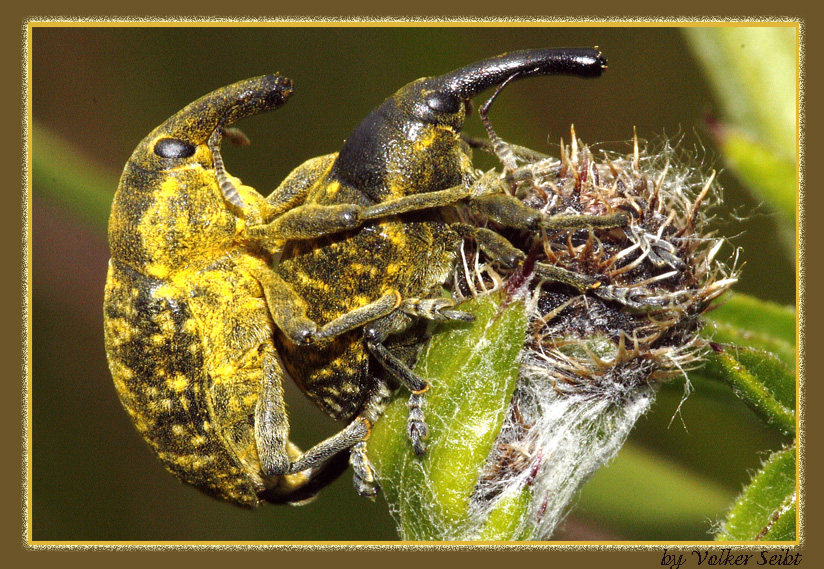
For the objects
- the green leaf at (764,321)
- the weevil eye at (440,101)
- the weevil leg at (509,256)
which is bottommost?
the green leaf at (764,321)

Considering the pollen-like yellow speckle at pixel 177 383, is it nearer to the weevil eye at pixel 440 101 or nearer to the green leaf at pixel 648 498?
the weevil eye at pixel 440 101

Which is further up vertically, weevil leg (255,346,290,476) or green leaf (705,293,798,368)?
green leaf (705,293,798,368)

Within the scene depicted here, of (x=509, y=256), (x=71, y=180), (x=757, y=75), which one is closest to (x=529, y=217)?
(x=509, y=256)

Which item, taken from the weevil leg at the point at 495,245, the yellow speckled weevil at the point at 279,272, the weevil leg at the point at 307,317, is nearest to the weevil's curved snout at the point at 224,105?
the yellow speckled weevil at the point at 279,272

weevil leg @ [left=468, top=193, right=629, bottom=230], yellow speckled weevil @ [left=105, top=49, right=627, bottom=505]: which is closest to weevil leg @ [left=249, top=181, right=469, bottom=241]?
yellow speckled weevil @ [left=105, top=49, right=627, bottom=505]

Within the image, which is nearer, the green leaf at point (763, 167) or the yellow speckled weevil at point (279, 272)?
the green leaf at point (763, 167)

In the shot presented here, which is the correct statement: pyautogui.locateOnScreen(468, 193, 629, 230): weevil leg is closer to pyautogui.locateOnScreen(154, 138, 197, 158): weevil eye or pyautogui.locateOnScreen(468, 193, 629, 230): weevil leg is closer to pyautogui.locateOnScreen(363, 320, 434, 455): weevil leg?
pyautogui.locateOnScreen(363, 320, 434, 455): weevil leg
